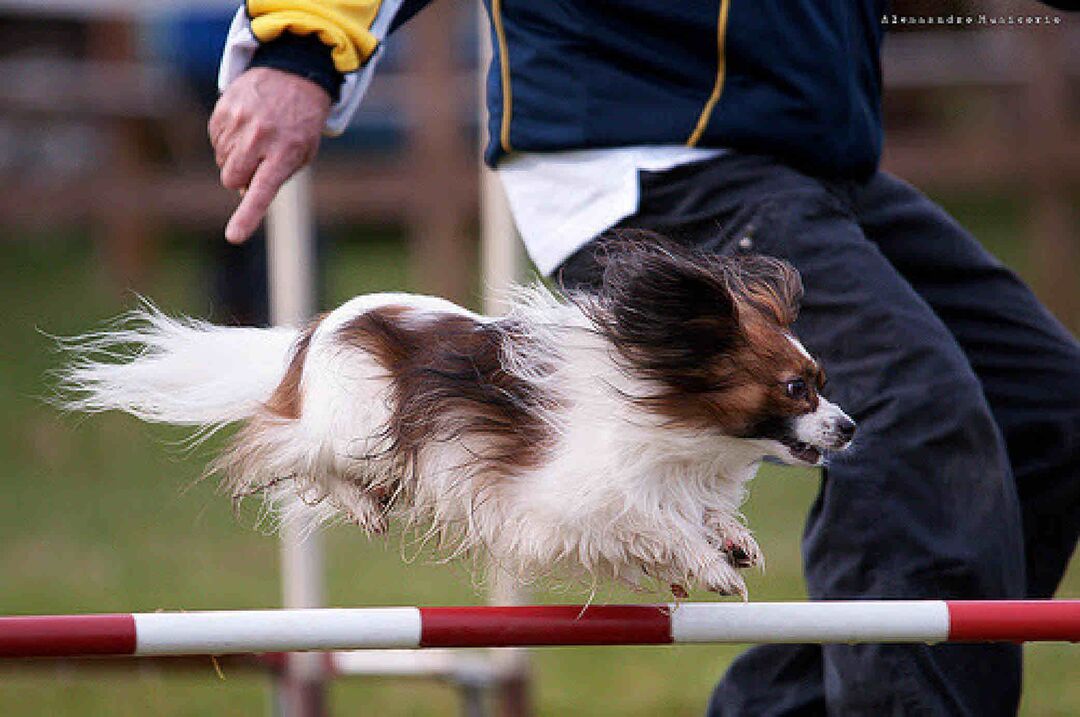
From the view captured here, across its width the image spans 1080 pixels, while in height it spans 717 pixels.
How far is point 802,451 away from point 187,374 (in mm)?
917

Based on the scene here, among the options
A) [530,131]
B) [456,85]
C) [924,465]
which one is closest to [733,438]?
[924,465]

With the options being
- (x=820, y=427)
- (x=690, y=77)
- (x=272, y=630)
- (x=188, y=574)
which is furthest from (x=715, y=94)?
(x=188, y=574)

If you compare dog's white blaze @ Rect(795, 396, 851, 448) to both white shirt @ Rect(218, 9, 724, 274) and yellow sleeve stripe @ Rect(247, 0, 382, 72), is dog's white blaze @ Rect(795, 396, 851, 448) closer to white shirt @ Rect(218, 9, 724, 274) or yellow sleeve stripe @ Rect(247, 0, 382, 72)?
white shirt @ Rect(218, 9, 724, 274)

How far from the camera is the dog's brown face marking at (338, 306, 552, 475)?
7.89 ft

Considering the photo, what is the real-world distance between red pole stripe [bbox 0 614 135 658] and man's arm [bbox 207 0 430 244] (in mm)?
698

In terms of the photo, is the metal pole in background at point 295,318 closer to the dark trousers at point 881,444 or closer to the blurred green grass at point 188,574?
the blurred green grass at point 188,574

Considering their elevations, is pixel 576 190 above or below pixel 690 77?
below

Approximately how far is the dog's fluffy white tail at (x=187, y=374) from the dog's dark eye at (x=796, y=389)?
748mm

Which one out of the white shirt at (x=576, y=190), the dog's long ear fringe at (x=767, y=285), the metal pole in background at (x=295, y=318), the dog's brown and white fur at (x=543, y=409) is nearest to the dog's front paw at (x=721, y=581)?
the dog's brown and white fur at (x=543, y=409)

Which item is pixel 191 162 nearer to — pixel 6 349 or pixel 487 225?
pixel 6 349

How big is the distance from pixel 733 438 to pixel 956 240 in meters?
0.95

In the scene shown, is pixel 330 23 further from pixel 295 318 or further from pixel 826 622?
pixel 295 318

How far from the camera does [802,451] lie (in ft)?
7.75

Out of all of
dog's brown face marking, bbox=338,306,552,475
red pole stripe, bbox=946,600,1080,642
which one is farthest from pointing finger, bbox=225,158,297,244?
red pole stripe, bbox=946,600,1080,642
